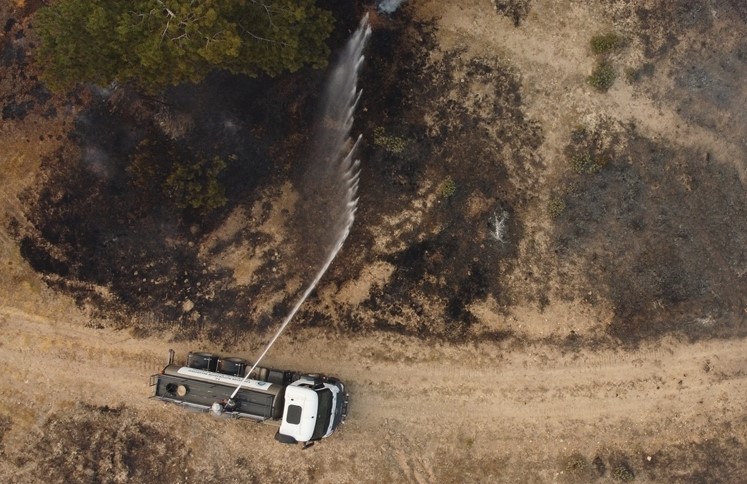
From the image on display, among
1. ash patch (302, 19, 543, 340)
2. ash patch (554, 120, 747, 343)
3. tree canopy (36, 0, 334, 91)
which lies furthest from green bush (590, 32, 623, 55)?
tree canopy (36, 0, 334, 91)

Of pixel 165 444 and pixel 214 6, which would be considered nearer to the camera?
pixel 214 6

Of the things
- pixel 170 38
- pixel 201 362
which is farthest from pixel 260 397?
pixel 170 38

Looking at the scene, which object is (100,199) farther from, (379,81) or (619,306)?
(619,306)

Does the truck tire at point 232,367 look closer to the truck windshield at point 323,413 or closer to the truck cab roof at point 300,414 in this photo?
the truck cab roof at point 300,414

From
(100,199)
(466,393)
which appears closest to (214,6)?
(100,199)

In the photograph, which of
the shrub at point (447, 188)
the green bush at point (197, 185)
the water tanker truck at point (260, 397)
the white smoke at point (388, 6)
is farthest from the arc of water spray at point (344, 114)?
the water tanker truck at point (260, 397)

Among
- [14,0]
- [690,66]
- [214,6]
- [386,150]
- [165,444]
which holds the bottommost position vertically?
[165,444]
